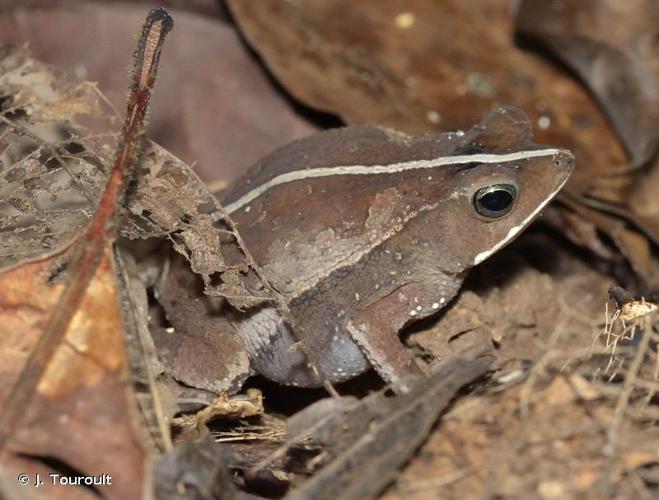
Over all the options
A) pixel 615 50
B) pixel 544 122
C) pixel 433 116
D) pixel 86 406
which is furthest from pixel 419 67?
pixel 86 406

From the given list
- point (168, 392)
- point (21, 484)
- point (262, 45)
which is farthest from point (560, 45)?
point (21, 484)

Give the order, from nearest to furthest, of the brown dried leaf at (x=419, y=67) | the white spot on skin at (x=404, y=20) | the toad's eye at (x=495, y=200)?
the toad's eye at (x=495, y=200) < the brown dried leaf at (x=419, y=67) < the white spot on skin at (x=404, y=20)

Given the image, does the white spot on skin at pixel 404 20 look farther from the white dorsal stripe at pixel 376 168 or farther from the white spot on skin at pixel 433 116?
the white dorsal stripe at pixel 376 168

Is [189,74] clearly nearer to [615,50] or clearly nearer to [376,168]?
[376,168]

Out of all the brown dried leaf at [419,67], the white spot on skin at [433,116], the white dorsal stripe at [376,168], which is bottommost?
the white dorsal stripe at [376,168]

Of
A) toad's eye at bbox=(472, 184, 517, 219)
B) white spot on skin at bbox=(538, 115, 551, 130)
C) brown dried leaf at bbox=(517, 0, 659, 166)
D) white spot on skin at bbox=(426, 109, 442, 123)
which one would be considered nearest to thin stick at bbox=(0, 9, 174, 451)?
toad's eye at bbox=(472, 184, 517, 219)

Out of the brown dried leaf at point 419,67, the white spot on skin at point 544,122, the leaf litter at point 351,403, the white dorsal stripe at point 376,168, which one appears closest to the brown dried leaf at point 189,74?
the brown dried leaf at point 419,67

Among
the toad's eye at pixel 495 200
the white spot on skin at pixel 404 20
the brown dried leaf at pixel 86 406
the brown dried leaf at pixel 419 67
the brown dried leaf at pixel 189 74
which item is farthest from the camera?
the white spot on skin at pixel 404 20
